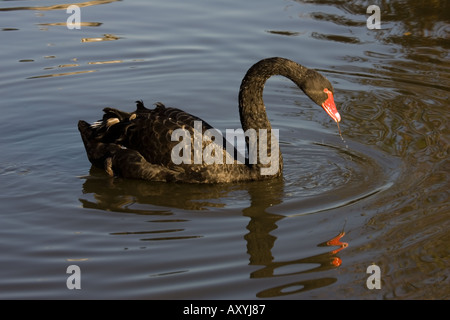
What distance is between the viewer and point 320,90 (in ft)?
22.5

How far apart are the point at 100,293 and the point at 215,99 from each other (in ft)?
13.7

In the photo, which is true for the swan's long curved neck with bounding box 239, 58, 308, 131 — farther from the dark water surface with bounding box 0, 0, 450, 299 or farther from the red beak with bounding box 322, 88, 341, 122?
the dark water surface with bounding box 0, 0, 450, 299

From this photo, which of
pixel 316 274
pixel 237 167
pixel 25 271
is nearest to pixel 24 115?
pixel 237 167

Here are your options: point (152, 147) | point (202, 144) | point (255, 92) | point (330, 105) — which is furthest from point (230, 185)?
point (330, 105)

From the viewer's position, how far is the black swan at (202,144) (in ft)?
22.5

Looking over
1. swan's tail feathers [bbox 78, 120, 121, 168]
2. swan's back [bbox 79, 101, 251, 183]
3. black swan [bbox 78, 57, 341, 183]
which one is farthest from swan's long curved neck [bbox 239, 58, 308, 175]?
swan's tail feathers [bbox 78, 120, 121, 168]

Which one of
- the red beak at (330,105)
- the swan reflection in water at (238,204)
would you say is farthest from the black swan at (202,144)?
the swan reflection in water at (238,204)

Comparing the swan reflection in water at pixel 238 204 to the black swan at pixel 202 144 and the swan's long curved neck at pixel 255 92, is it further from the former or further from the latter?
the swan's long curved neck at pixel 255 92

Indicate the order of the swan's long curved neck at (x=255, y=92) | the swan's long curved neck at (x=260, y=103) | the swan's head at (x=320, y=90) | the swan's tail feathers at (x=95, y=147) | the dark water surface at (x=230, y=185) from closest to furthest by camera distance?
the dark water surface at (x=230, y=185)
the swan's head at (x=320, y=90)
the swan's long curved neck at (x=260, y=103)
the swan's long curved neck at (x=255, y=92)
the swan's tail feathers at (x=95, y=147)

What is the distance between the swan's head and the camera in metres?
6.84

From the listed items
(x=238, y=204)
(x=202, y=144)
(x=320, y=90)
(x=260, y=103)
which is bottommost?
(x=238, y=204)

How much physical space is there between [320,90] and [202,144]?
1.07 metres

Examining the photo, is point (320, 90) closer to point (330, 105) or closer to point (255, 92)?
point (330, 105)

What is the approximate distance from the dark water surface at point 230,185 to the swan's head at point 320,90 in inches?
22.4
